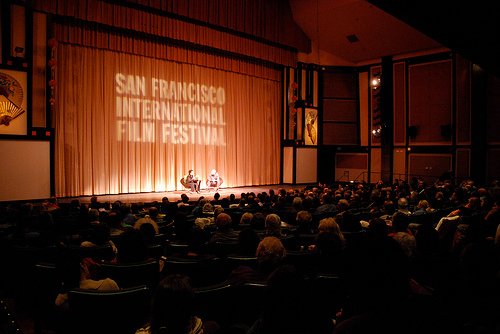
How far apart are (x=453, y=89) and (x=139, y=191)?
14.2 m

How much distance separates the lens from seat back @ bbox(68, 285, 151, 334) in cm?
211

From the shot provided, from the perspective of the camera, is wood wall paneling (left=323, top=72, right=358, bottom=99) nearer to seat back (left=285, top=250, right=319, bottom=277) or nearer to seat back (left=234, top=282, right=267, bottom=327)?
seat back (left=285, top=250, right=319, bottom=277)

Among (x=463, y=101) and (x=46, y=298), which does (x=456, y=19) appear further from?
(x=463, y=101)

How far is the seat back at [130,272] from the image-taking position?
273 centimetres

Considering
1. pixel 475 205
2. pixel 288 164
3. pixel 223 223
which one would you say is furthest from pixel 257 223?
pixel 288 164

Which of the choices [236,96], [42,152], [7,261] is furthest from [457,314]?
[236,96]

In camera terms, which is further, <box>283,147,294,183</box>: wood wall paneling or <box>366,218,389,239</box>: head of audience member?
<box>283,147,294,183</box>: wood wall paneling

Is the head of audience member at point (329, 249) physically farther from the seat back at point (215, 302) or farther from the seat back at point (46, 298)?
the seat back at point (46, 298)

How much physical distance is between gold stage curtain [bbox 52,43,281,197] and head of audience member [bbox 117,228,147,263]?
33.3ft

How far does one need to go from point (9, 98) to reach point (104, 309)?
34.1 feet

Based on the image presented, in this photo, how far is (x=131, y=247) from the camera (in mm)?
2910

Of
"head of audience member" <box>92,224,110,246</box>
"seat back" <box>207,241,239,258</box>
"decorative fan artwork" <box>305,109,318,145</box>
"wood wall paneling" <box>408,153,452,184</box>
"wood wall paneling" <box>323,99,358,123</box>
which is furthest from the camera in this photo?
"wood wall paneling" <box>323,99,358,123</box>

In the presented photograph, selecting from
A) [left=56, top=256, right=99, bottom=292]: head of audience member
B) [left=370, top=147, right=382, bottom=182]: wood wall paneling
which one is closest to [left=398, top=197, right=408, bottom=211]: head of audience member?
[left=56, top=256, right=99, bottom=292]: head of audience member

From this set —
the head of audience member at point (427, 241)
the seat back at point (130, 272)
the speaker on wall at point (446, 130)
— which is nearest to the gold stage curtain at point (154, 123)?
the speaker on wall at point (446, 130)
